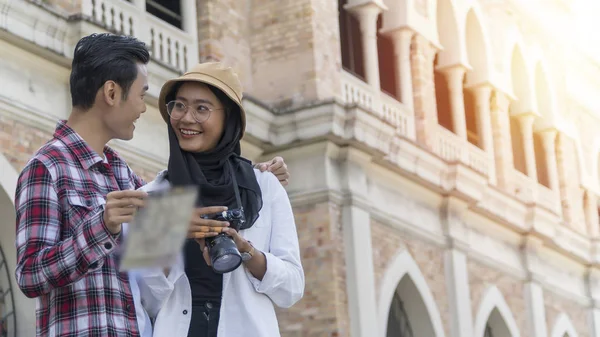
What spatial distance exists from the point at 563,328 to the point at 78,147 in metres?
15.0

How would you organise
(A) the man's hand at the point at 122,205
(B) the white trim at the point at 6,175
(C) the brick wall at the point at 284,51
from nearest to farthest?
1. (A) the man's hand at the point at 122,205
2. (B) the white trim at the point at 6,175
3. (C) the brick wall at the point at 284,51

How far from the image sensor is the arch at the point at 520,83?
18203 millimetres

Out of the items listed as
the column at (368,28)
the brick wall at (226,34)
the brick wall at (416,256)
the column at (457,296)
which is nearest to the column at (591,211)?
the column at (457,296)

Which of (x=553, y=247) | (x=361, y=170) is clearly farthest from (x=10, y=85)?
(x=553, y=247)

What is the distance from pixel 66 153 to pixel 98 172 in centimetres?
11

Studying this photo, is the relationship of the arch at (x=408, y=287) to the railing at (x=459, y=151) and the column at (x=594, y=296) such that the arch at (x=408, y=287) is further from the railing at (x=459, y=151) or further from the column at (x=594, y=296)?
the column at (x=594, y=296)

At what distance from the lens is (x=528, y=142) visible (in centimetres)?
1820

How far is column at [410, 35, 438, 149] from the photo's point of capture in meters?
14.5

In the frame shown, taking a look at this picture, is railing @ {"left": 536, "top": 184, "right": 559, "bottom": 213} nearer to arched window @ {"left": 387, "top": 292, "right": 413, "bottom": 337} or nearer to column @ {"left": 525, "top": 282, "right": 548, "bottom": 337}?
column @ {"left": 525, "top": 282, "right": 548, "bottom": 337}

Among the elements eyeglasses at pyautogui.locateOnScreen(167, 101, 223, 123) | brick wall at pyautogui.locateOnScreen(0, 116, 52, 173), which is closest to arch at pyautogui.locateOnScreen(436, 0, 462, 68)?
brick wall at pyautogui.locateOnScreen(0, 116, 52, 173)

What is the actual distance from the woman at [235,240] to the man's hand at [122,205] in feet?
0.81

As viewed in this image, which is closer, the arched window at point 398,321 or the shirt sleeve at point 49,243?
the shirt sleeve at point 49,243

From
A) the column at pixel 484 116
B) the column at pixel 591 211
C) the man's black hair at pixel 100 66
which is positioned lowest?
the man's black hair at pixel 100 66

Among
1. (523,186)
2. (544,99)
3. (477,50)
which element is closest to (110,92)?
(477,50)
